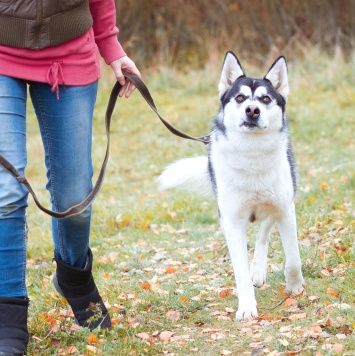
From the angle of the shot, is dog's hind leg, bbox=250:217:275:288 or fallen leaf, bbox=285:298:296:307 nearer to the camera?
fallen leaf, bbox=285:298:296:307

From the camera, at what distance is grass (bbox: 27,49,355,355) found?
336 cm

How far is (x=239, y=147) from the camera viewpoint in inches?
152

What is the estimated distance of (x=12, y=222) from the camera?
3.02 metres

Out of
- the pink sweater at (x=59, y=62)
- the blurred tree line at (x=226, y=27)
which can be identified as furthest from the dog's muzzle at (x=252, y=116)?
the blurred tree line at (x=226, y=27)

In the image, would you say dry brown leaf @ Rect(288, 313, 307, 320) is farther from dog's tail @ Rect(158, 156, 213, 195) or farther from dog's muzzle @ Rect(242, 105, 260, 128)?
dog's tail @ Rect(158, 156, 213, 195)

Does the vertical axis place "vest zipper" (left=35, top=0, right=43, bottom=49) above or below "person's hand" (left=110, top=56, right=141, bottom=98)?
above

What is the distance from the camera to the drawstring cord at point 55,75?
308 centimetres

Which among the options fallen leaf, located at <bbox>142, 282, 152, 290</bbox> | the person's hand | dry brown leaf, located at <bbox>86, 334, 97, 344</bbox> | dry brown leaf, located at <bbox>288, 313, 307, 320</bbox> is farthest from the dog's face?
dry brown leaf, located at <bbox>86, 334, 97, 344</bbox>

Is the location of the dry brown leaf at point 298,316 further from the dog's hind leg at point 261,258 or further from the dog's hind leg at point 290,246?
the dog's hind leg at point 261,258

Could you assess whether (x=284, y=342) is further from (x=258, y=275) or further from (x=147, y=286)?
(x=147, y=286)

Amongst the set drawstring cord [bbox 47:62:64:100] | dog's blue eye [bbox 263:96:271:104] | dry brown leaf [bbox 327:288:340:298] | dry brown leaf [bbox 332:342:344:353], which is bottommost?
dry brown leaf [bbox 327:288:340:298]

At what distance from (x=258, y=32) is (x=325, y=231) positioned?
37.7 ft

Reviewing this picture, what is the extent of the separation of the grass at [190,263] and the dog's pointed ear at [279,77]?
3.57 feet

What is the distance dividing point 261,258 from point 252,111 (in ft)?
3.35
